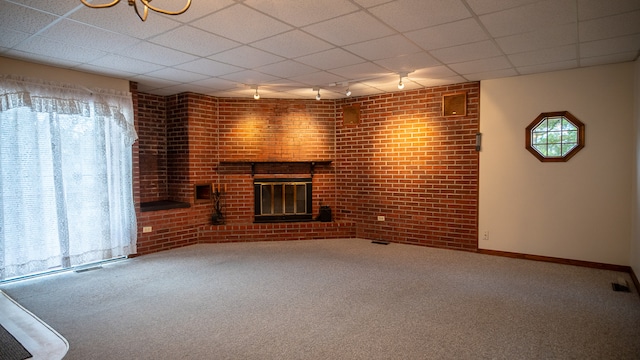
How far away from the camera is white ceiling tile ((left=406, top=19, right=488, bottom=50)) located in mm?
2964

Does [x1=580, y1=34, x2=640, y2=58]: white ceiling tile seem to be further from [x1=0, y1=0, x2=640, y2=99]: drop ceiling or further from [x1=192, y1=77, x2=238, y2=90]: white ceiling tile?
[x1=192, y1=77, x2=238, y2=90]: white ceiling tile

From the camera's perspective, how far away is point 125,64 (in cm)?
399

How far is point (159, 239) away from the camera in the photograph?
17.0 ft

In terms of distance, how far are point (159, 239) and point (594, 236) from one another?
5.51m

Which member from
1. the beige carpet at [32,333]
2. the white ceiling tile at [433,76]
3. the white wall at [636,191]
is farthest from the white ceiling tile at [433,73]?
the beige carpet at [32,333]

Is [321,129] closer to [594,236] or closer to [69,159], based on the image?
[69,159]

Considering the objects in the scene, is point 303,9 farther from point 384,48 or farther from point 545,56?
point 545,56

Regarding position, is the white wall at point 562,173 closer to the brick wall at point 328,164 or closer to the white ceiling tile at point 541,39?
the brick wall at point 328,164

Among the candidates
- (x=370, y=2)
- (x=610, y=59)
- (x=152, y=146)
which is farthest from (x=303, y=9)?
(x=152, y=146)

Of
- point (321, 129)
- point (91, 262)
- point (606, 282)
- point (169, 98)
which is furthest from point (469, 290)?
point (169, 98)

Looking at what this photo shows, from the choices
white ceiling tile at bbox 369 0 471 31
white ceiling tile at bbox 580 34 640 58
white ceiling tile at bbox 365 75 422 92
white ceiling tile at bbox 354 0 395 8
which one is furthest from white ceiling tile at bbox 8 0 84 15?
white ceiling tile at bbox 580 34 640 58

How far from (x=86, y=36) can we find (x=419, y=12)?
9.02 feet

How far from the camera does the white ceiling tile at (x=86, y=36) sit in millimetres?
2906

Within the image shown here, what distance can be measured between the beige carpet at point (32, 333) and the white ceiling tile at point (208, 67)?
8.98 ft
